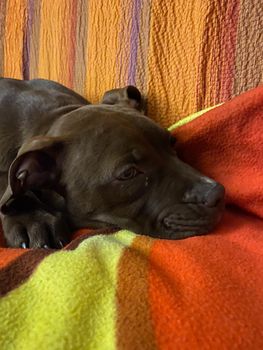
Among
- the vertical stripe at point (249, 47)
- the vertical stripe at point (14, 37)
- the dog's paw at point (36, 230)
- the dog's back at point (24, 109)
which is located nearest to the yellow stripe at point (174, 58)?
the vertical stripe at point (249, 47)

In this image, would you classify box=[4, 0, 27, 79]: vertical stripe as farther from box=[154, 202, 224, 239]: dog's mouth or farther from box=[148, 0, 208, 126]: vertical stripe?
box=[154, 202, 224, 239]: dog's mouth

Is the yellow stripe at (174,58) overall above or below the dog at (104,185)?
above

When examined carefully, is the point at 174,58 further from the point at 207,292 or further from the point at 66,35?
the point at 207,292

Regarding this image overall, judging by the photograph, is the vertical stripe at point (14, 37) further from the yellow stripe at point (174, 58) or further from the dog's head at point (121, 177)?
the dog's head at point (121, 177)

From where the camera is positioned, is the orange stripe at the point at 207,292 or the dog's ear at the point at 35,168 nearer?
the orange stripe at the point at 207,292

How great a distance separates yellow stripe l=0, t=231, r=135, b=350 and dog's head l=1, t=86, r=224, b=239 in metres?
0.33

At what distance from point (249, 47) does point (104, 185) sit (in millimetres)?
583

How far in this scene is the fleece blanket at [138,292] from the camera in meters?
0.87

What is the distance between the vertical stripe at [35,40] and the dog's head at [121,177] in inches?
39.5

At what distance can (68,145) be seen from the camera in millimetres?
1541

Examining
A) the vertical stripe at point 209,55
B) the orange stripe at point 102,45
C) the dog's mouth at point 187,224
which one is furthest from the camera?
the orange stripe at point 102,45

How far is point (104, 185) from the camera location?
4.85ft

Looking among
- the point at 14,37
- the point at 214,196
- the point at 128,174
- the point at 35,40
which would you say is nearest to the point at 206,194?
the point at 214,196

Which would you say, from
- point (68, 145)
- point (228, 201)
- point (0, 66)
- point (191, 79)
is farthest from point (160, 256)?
point (0, 66)
